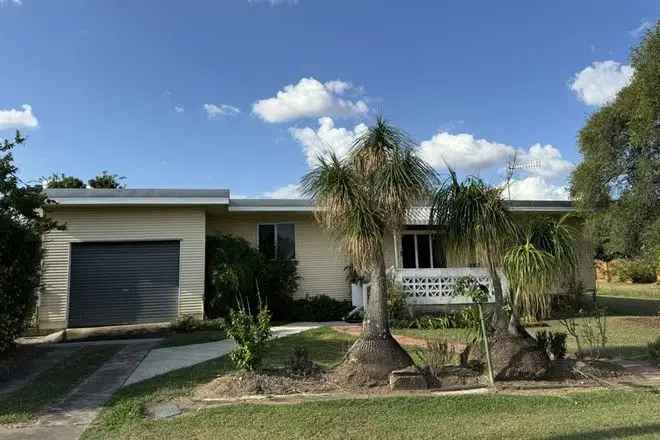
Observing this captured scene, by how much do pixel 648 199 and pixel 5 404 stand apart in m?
14.8

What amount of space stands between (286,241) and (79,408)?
10.1m

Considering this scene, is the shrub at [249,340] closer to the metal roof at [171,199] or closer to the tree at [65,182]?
the metal roof at [171,199]

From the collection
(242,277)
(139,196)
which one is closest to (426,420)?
(242,277)

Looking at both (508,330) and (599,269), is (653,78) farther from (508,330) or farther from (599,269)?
(599,269)

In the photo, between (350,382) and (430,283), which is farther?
(430,283)

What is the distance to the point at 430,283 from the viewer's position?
543 inches

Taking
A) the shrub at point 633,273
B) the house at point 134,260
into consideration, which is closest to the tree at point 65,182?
the house at point 134,260

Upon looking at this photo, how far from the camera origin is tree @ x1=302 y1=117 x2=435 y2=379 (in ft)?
20.7

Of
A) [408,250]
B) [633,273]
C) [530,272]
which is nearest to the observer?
[530,272]

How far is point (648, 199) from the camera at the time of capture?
12391 mm

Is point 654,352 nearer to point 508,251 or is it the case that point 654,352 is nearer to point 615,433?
point 508,251

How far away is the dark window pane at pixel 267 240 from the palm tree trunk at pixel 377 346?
9.16 metres

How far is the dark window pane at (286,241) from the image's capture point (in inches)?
606

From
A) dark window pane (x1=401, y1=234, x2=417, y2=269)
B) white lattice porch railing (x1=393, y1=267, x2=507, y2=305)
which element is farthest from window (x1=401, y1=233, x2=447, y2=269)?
white lattice porch railing (x1=393, y1=267, x2=507, y2=305)
